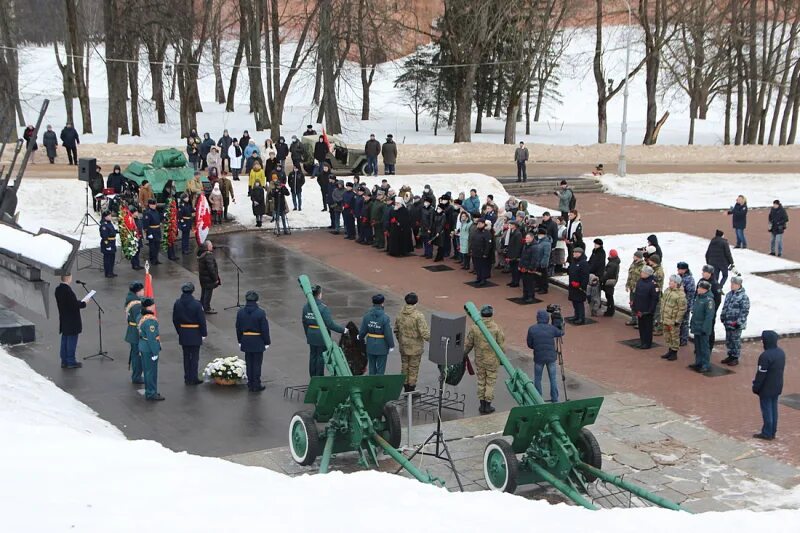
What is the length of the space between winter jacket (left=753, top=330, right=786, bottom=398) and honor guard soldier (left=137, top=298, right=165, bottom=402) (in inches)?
315

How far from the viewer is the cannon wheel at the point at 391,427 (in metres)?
11.9

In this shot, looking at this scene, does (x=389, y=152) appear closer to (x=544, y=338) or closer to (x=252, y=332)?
(x=252, y=332)

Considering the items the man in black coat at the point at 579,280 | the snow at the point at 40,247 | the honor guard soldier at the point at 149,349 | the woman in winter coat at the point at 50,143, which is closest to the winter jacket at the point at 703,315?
the man in black coat at the point at 579,280

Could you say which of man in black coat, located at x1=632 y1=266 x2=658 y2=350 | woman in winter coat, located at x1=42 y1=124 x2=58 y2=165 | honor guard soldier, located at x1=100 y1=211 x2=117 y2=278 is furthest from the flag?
woman in winter coat, located at x1=42 y1=124 x2=58 y2=165

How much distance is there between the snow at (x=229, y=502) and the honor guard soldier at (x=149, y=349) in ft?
13.2

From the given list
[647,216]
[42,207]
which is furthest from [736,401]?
[42,207]

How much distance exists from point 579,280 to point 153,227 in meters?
9.86

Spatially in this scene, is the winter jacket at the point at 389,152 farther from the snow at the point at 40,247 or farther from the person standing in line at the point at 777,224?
the snow at the point at 40,247

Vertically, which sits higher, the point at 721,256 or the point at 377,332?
the point at 721,256

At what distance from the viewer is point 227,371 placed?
14.8 metres

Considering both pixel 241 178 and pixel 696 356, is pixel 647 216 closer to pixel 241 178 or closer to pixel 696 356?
pixel 241 178

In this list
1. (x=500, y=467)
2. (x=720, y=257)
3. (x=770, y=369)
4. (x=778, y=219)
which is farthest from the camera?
(x=778, y=219)

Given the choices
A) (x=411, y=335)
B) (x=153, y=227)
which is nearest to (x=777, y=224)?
(x=411, y=335)

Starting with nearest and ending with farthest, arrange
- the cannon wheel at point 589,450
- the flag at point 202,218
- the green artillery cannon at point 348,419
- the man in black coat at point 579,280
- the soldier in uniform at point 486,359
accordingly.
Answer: the cannon wheel at point 589,450, the green artillery cannon at point 348,419, the soldier in uniform at point 486,359, the man in black coat at point 579,280, the flag at point 202,218
